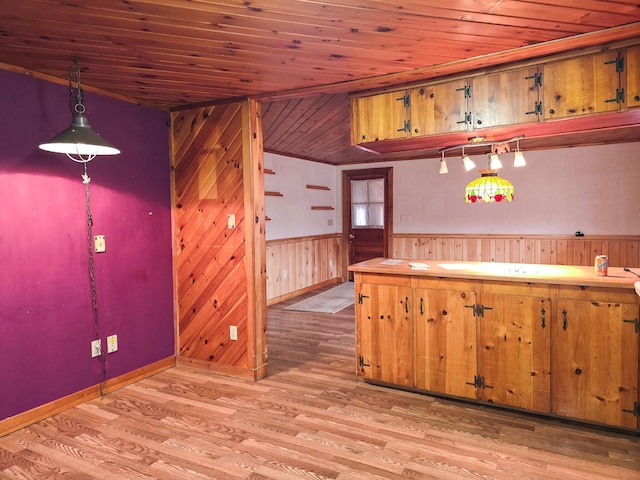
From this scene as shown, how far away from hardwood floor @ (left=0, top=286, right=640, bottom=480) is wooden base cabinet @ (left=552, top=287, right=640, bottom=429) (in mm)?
141

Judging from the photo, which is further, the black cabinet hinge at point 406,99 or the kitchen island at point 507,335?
the black cabinet hinge at point 406,99

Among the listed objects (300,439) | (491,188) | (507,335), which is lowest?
(300,439)

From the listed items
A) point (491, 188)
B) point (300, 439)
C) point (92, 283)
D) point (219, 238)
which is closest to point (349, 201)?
point (219, 238)

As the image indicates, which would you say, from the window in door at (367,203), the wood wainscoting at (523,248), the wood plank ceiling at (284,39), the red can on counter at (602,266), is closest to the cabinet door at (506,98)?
the wood plank ceiling at (284,39)

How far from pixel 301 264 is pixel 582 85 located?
523 cm

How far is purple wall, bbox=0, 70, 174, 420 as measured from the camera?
279 cm

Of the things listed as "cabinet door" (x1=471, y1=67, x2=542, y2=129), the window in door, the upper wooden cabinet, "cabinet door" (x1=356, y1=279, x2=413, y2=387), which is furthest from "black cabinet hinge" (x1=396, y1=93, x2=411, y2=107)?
the window in door

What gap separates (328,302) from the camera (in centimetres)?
657

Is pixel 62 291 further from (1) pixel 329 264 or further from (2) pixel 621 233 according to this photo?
(2) pixel 621 233

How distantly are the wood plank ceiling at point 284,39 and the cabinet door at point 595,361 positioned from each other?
1653mm

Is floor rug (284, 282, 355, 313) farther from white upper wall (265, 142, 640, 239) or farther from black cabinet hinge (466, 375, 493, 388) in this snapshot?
black cabinet hinge (466, 375, 493, 388)

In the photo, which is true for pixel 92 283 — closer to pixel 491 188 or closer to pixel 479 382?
pixel 479 382

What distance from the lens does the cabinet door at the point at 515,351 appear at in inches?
111

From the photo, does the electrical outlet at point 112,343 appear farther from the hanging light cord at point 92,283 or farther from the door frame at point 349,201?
the door frame at point 349,201
